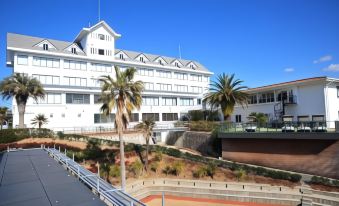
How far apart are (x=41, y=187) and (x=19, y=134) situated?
29.1 meters

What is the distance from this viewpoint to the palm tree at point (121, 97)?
73.9 ft

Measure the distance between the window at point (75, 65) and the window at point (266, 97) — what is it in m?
35.0

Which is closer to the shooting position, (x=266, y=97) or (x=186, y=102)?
(x=266, y=97)

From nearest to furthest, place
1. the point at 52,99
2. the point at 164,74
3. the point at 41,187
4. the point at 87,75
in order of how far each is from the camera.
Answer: the point at 41,187 < the point at 52,99 < the point at 87,75 < the point at 164,74

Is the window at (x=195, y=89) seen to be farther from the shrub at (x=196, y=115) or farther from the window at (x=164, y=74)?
the shrub at (x=196, y=115)

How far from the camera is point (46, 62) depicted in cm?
4884

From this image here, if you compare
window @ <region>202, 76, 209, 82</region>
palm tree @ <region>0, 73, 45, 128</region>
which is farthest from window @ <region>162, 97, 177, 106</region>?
palm tree @ <region>0, 73, 45, 128</region>

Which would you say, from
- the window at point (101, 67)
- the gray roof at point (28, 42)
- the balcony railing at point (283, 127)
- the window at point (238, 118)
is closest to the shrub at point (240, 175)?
the balcony railing at point (283, 127)

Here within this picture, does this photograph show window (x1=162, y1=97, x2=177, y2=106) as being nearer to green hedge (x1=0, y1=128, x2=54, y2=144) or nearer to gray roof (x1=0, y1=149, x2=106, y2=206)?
green hedge (x1=0, y1=128, x2=54, y2=144)

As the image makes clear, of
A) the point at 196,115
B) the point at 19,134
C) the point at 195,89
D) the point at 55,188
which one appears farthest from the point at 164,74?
the point at 55,188

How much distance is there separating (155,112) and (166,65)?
15.3 meters

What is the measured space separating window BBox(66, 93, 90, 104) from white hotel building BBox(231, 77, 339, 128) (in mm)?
31028

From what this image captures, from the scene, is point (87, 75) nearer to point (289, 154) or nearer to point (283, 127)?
point (283, 127)

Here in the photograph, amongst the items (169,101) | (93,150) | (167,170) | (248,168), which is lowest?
(167,170)
